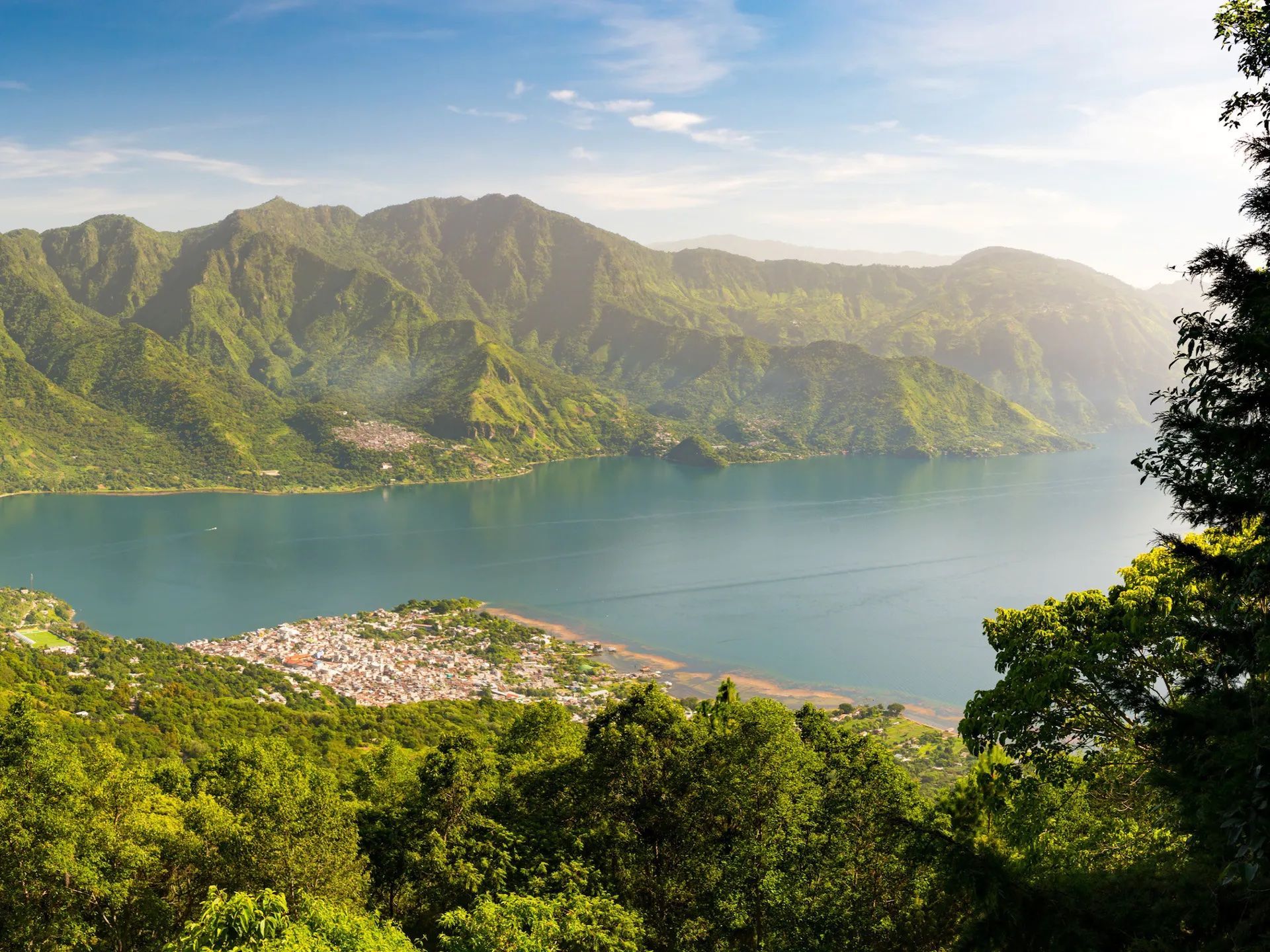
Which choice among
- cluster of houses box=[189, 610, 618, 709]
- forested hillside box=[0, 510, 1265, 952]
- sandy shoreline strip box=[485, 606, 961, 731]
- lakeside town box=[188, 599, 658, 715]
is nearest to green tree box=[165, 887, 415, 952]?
forested hillside box=[0, 510, 1265, 952]

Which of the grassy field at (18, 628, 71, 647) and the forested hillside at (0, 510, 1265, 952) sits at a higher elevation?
the forested hillside at (0, 510, 1265, 952)

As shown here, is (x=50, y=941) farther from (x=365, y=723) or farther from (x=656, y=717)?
(x=365, y=723)

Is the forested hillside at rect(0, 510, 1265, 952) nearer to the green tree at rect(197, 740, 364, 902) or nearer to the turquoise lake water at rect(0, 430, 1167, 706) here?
the green tree at rect(197, 740, 364, 902)

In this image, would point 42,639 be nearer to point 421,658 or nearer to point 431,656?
point 421,658

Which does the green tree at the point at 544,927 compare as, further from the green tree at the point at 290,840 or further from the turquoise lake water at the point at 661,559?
the turquoise lake water at the point at 661,559

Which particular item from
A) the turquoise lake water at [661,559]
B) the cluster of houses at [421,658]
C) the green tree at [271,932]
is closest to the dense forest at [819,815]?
the green tree at [271,932]

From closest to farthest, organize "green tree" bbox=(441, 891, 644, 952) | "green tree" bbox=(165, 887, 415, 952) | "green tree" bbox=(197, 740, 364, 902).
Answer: "green tree" bbox=(165, 887, 415, 952)
"green tree" bbox=(441, 891, 644, 952)
"green tree" bbox=(197, 740, 364, 902)

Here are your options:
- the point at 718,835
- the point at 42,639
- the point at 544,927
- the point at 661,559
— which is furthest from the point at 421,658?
the point at 544,927
